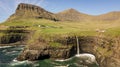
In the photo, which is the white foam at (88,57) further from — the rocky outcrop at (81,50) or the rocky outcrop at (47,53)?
the rocky outcrop at (47,53)

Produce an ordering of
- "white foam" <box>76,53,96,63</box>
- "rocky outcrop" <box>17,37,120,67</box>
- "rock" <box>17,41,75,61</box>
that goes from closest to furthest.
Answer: "rocky outcrop" <box>17,37,120,67</box> → "white foam" <box>76,53,96,63</box> → "rock" <box>17,41,75,61</box>

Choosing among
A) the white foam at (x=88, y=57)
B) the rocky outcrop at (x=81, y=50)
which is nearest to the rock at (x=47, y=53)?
the rocky outcrop at (x=81, y=50)

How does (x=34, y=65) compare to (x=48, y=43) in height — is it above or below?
below

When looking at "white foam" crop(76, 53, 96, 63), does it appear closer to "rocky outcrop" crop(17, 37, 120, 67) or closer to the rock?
"rocky outcrop" crop(17, 37, 120, 67)

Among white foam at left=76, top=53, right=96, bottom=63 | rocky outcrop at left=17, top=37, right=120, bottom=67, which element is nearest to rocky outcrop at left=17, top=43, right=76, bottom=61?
rocky outcrop at left=17, top=37, right=120, bottom=67

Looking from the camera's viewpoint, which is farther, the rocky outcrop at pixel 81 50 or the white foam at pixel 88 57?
the white foam at pixel 88 57

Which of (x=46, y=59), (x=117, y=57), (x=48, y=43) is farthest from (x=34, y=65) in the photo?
(x=117, y=57)

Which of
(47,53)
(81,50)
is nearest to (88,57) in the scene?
(81,50)

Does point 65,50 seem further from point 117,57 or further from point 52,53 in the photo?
point 117,57

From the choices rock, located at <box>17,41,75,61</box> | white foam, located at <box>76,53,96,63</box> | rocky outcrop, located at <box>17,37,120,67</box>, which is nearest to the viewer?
rocky outcrop, located at <box>17,37,120,67</box>

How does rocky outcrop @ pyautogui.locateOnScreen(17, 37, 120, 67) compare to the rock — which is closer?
rocky outcrop @ pyautogui.locateOnScreen(17, 37, 120, 67)

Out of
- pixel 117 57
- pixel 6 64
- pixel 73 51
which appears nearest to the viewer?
pixel 117 57
